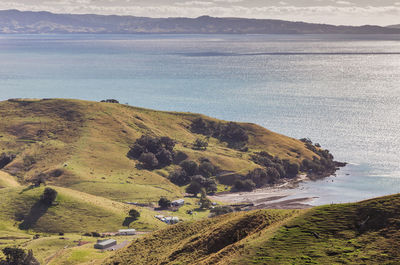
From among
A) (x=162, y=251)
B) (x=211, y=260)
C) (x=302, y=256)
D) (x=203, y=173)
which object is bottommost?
(x=203, y=173)

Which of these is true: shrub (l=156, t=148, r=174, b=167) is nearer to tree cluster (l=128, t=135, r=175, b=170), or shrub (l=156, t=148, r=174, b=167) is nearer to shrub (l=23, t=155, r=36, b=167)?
tree cluster (l=128, t=135, r=175, b=170)

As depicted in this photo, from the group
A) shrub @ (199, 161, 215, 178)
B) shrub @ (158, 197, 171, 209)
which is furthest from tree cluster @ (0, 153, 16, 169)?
shrub @ (199, 161, 215, 178)

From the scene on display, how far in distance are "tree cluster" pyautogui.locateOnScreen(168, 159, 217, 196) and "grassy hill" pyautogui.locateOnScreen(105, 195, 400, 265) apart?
87605mm

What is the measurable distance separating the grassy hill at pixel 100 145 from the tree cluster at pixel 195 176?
3.63m

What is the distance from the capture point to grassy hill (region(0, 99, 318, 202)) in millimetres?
132750

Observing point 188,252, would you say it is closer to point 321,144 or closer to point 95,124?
point 95,124

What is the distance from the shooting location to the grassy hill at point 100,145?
5226 inches

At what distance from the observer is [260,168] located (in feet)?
509

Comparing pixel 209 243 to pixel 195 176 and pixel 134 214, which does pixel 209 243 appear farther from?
pixel 195 176

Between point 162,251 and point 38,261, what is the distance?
97.8 ft

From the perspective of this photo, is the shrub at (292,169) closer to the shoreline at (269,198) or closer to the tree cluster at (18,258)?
the shoreline at (269,198)

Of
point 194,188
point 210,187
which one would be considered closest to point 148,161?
point 194,188

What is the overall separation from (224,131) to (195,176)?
50381 millimetres

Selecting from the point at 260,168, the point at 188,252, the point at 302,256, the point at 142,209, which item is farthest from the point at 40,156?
the point at 302,256
